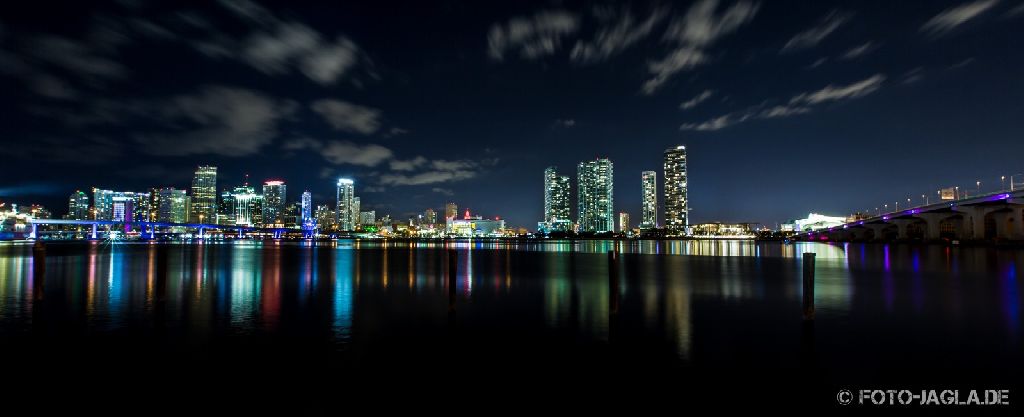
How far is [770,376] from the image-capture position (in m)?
11.7

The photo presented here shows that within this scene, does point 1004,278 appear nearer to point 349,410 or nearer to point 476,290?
point 476,290

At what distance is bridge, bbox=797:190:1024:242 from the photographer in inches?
2815

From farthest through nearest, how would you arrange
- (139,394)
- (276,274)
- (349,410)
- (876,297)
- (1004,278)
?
(276,274) → (1004,278) → (876,297) → (139,394) → (349,410)

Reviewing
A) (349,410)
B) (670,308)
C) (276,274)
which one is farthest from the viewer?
(276,274)

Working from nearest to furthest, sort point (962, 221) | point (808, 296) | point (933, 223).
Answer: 1. point (808, 296)
2. point (962, 221)
3. point (933, 223)

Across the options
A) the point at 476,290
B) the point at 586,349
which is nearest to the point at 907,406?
the point at 586,349

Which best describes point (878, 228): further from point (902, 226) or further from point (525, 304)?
point (525, 304)

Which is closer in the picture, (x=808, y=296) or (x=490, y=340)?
(x=490, y=340)

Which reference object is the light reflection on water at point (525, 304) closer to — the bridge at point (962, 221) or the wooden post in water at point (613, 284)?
the wooden post in water at point (613, 284)

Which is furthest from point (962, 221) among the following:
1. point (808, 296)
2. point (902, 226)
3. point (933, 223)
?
point (808, 296)

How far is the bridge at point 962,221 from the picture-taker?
7150 cm

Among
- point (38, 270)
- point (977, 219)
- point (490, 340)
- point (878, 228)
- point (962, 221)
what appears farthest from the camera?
point (878, 228)

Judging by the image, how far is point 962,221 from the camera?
85.9 metres

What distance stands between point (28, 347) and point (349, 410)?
11.5 metres
